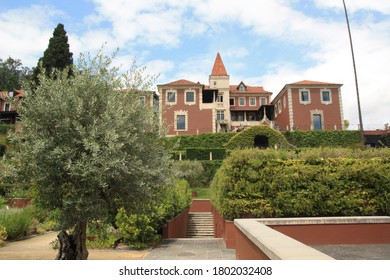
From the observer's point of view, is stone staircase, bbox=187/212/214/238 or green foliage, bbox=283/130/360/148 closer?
stone staircase, bbox=187/212/214/238

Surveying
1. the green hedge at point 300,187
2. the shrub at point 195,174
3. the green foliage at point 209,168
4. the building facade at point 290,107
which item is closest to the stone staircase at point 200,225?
the shrub at point 195,174

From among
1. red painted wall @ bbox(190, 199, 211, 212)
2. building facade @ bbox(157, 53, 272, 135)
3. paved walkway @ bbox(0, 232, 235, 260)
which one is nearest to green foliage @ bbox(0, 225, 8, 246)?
paved walkway @ bbox(0, 232, 235, 260)

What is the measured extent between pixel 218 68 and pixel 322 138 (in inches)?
888

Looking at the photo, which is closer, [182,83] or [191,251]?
[191,251]

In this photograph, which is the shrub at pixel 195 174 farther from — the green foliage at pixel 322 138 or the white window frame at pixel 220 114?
the white window frame at pixel 220 114

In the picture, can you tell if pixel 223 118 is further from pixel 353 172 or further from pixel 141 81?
pixel 141 81

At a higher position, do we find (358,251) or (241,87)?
(241,87)

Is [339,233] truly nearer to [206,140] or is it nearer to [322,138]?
[206,140]

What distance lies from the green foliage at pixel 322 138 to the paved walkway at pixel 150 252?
93.2 ft

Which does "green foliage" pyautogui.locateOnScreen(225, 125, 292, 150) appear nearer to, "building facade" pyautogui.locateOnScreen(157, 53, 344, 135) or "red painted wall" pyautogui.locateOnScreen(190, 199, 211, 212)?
"building facade" pyautogui.locateOnScreen(157, 53, 344, 135)

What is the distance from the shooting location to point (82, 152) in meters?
5.32

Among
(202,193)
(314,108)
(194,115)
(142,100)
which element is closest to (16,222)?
(142,100)

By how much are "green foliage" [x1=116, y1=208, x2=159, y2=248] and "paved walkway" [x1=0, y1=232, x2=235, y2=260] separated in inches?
15.2

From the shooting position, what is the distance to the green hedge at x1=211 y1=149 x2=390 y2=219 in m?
10.3
